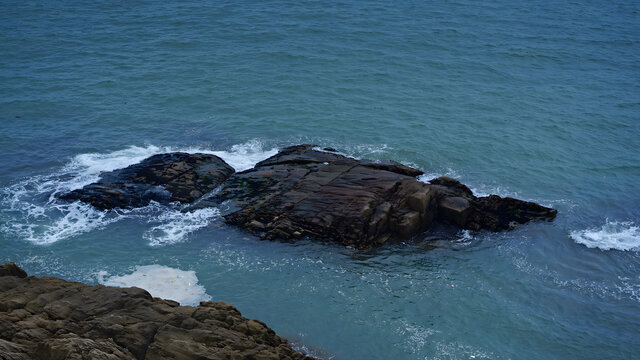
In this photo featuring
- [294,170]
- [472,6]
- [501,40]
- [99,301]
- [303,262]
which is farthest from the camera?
[472,6]

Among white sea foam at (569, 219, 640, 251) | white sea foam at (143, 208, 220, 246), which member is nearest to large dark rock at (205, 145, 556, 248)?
white sea foam at (143, 208, 220, 246)

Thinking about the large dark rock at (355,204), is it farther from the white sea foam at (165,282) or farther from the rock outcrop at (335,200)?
the white sea foam at (165,282)

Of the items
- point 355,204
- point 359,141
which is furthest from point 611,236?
point 359,141

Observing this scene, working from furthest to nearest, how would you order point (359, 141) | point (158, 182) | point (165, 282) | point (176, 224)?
A: point (359, 141), point (158, 182), point (176, 224), point (165, 282)

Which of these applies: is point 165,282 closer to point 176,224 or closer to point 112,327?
point 176,224

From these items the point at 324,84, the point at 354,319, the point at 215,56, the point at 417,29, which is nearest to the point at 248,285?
the point at 354,319

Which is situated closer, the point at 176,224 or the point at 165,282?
the point at 165,282

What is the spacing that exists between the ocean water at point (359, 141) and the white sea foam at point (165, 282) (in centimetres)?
10

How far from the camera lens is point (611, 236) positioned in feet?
96.7

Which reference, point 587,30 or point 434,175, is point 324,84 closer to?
point 434,175

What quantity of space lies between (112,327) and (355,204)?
1345cm

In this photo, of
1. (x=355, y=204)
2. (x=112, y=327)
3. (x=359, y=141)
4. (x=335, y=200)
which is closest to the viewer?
(x=112, y=327)

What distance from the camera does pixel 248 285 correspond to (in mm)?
25219

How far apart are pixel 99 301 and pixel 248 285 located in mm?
7528
